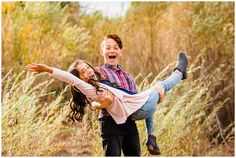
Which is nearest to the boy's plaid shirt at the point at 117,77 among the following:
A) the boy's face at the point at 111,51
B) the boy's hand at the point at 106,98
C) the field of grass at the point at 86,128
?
the boy's face at the point at 111,51

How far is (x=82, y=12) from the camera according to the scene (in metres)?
11.5

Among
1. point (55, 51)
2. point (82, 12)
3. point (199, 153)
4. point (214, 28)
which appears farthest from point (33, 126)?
point (82, 12)

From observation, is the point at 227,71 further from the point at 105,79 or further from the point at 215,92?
the point at 105,79

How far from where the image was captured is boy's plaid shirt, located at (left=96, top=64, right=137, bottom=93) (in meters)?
4.11

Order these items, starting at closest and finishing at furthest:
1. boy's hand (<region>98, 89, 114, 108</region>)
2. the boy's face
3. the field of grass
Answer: boy's hand (<region>98, 89, 114, 108</region>), the boy's face, the field of grass

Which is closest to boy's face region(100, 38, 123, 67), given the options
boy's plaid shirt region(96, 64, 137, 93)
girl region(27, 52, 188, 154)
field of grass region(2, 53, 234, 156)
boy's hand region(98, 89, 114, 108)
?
boy's plaid shirt region(96, 64, 137, 93)

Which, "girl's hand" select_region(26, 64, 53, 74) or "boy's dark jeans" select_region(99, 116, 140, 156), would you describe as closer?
"girl's hand" select_region(26, 64, 53, 74)

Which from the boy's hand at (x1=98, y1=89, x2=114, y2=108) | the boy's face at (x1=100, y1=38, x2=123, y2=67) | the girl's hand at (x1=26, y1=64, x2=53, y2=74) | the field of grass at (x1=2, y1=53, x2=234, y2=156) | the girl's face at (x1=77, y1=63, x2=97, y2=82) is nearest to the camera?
the girl's hand at (x1=26, y1=64, x2=53, y2=74)

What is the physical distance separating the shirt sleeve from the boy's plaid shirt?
21 centimetres

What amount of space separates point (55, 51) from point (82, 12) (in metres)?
2.74

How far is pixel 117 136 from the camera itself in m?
4.06

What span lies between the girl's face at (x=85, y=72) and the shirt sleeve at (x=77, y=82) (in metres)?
0.12

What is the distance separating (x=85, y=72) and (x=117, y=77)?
0.71 ft

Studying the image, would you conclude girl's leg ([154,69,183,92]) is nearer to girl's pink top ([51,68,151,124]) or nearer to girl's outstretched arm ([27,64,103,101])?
girl's pink top ([51,68,151,124])
